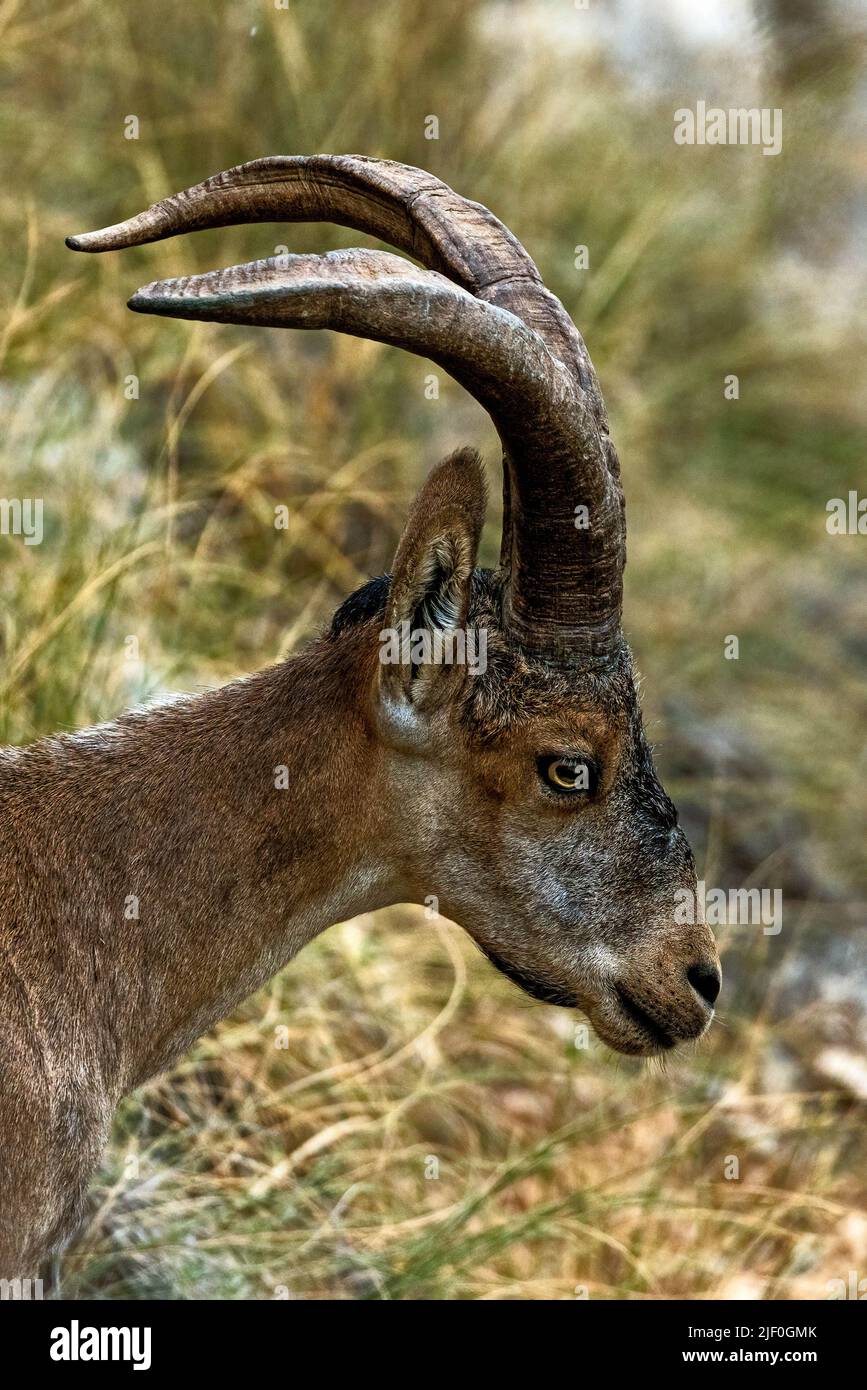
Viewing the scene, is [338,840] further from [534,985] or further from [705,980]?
[705,980]

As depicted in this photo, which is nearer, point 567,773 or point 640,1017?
point 567,773

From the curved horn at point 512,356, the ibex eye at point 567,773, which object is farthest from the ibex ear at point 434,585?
the ibex eye at point 567,773

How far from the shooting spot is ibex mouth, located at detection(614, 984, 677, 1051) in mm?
4645

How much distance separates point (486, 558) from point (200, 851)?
537 cm

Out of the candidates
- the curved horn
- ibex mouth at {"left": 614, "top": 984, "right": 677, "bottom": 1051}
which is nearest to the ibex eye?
the curved horn

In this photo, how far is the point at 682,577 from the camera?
12.4 meters

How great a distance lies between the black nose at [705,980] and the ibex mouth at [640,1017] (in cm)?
15

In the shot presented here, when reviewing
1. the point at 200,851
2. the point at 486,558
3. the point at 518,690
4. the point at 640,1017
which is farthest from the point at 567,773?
the point at 486,558

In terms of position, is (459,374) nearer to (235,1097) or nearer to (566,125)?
(235,1097)

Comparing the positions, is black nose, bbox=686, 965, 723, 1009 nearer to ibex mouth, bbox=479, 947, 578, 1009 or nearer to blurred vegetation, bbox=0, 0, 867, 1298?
ibex mouth, bbox=479, 947, 578, 1009

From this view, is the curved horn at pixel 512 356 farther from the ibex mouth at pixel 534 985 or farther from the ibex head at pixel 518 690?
the ibex mouth at pixel 534 985

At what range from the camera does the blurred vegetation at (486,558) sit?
641 cm

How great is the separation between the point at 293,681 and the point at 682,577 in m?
8.12

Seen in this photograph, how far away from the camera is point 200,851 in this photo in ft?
14.6
